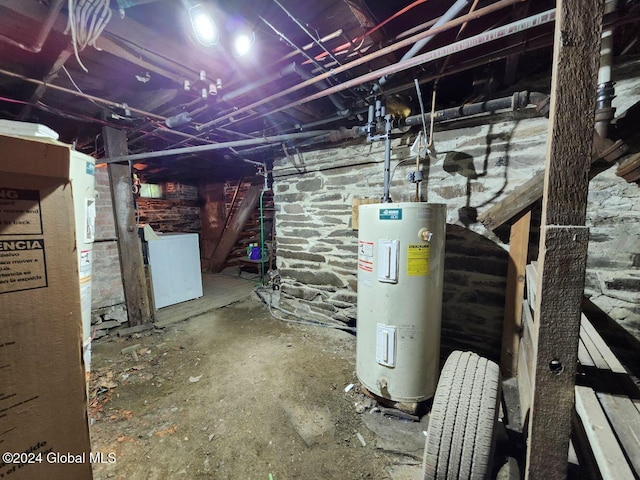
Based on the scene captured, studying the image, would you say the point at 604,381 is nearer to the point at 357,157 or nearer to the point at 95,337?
the point at 357,157

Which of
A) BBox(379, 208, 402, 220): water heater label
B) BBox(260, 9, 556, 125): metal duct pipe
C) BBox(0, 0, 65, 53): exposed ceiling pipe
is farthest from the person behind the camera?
BBox(379, 208, 402, 220): water heater label

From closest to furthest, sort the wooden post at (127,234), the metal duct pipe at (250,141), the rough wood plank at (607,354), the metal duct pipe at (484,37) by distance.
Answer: the rough wood plank at (607,354), the metal duct pipe at (484,37), the metal duct pipe at (250,141), the wooden post at (127,234)

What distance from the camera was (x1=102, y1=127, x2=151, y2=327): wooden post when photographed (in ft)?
8.96

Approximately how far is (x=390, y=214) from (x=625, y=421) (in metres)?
1.18

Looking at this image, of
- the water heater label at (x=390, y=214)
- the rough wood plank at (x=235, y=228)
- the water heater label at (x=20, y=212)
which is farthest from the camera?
the rough wood plank at (x=235, y=228)

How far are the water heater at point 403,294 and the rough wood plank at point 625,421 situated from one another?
0.85m

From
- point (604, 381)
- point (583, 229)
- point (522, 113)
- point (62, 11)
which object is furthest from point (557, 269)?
point (62, 11)

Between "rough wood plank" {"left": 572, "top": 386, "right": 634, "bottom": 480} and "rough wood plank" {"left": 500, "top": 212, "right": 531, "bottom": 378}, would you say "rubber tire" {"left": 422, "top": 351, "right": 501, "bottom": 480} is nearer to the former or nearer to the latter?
"rough wood plank" {"left": 572, "top": 386, "right": 634, "bottom": 480}

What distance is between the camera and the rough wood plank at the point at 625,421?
640 millimetres

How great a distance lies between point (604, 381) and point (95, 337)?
154 inches

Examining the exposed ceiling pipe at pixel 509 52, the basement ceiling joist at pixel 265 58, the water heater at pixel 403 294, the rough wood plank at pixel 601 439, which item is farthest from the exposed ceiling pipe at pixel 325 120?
the rough wood plank at pixel 601 439

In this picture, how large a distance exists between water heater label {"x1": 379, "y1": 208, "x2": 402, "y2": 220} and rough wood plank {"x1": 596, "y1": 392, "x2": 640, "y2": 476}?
1.08 m

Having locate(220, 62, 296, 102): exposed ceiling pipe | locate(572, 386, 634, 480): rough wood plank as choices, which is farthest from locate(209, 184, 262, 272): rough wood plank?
locate(572, 386, 634, 480): rough wood plank

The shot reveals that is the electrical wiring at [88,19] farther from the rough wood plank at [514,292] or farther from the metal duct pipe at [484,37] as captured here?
the rough wood plank at [514,292]
